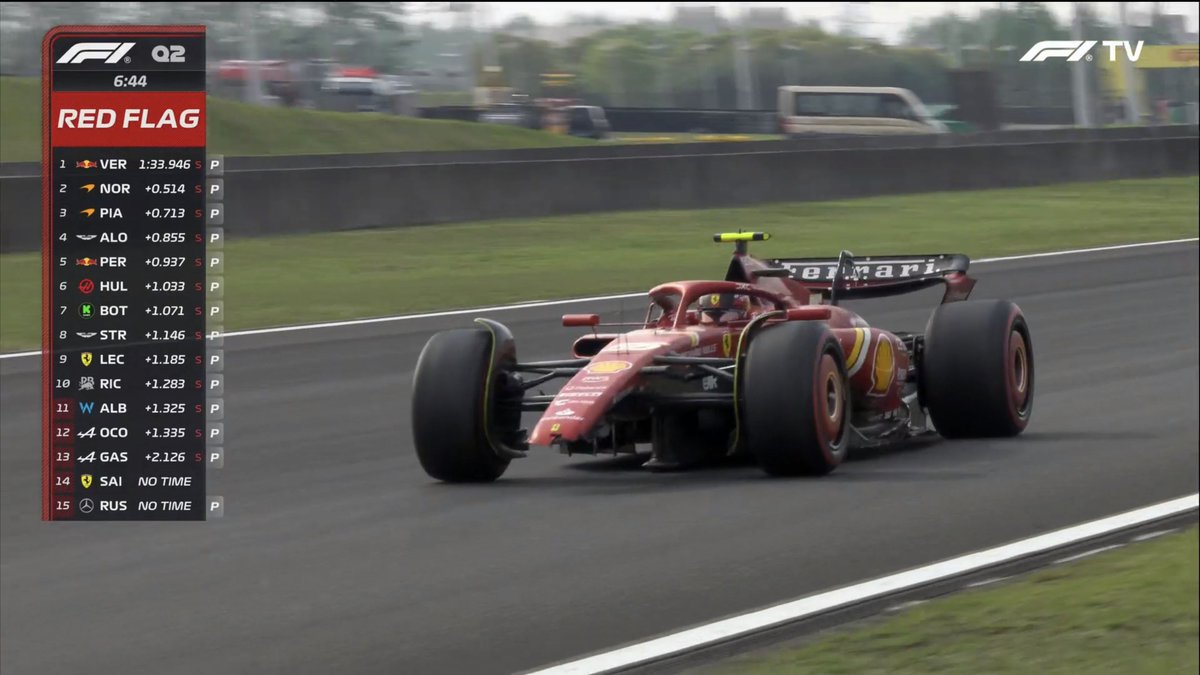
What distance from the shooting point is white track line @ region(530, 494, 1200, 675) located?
4.85 m

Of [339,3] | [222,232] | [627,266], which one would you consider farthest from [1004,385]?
[222,232]

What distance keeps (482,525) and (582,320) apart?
3.62 meters

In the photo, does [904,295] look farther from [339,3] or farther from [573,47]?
[339,3]

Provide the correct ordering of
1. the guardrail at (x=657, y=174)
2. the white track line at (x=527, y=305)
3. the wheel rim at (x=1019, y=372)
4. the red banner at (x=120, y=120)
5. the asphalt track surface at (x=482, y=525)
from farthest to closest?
1. the asphalt track surface at (x=482, y=525)
2. the wheel rim at (x=1019, y=372)
3. the white track line at (x=527, y=305)
4. the guardrail at (x=657, y=174)
5. the red banner at (x=120, y=120)

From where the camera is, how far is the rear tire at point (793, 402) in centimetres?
484

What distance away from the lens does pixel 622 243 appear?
3.42 metres

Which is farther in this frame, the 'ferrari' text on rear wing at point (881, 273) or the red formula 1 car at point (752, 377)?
the red formula 1 car at point (752, 377)

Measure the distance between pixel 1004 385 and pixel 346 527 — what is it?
3.91 m

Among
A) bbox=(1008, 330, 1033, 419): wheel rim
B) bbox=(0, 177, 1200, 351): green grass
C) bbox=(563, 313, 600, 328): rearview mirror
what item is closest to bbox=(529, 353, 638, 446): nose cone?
bbox=(0, 177, 1200, 351): green grass

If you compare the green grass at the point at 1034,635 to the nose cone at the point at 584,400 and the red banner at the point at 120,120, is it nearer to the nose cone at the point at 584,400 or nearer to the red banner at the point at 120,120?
the nose cone at the point at 584,400

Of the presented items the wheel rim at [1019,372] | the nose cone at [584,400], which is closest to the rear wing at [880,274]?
the wheel rim at [1019,372]

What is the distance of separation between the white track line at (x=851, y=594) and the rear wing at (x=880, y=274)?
80.1 inches

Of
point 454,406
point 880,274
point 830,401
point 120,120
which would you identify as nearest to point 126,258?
point 120,120

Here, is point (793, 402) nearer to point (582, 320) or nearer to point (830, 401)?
point (830, 401)
